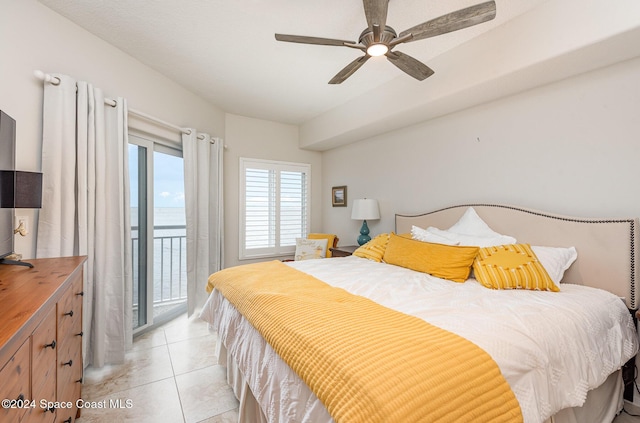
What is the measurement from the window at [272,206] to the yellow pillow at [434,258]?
223cm

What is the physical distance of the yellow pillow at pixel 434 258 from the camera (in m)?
2.16

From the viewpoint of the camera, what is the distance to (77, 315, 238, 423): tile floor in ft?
5.91

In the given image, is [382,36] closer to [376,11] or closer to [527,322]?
[376,11]

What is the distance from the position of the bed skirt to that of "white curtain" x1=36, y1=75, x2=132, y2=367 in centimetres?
127

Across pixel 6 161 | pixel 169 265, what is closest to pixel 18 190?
pixel 6 161

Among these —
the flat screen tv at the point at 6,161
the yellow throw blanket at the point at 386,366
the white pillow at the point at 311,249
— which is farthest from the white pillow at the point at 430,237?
the flat screen tv at the point at 6,161

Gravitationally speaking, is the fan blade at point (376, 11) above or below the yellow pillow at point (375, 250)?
above

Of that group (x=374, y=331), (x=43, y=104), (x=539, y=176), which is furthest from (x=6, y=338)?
(x=539, y=176)

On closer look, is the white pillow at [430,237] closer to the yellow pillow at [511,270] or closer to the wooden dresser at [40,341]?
the yellow pillow at [511,270]

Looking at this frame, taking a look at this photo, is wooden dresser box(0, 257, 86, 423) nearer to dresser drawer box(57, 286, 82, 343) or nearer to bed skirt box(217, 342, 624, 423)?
dresser drawer box(57, 286, 82, 343)

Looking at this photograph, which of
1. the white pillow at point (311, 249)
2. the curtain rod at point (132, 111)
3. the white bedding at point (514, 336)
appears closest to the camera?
the white bedding at point (514, 336)

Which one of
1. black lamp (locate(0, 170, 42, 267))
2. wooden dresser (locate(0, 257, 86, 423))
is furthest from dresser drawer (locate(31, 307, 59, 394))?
black lamp (locate(0, 170, 42, 267))

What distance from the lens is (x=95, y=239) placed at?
7.34 ft

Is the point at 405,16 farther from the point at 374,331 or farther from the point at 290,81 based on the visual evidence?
the point at 374,331
